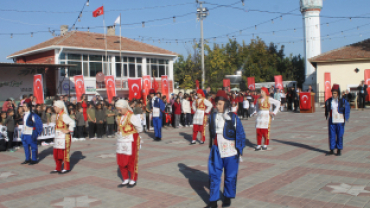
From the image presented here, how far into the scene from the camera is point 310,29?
142 feet

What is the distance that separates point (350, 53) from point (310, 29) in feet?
42.1

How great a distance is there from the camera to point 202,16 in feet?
90.3

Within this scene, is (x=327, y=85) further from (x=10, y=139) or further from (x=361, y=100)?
(x=10, y=139)

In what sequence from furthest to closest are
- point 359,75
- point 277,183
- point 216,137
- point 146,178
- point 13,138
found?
point 359,75, point 13,138, point 146,178, point 277,183, point 216,137

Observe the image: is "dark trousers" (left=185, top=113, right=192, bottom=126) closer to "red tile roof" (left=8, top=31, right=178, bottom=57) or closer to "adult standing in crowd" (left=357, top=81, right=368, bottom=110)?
"adult standing in crowd" (left=357, top=81, right=368, bottom=110)

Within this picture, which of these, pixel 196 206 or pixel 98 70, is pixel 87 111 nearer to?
pixel 196 206

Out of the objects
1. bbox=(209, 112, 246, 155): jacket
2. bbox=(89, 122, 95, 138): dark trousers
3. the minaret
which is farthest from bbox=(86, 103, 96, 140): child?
the minaret

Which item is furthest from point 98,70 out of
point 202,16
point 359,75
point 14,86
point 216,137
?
point 216,137

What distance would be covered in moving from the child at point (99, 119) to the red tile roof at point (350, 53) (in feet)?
80.2

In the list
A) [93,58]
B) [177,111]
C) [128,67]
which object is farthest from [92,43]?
[177,111]

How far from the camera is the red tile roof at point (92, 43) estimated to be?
101ft

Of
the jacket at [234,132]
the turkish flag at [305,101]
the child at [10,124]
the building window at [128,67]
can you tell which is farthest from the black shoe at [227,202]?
the building window at [128,67]

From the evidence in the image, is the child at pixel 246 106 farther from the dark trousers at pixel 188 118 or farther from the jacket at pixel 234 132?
the jacket at pixel 234 132

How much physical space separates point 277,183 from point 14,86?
23209 mm
